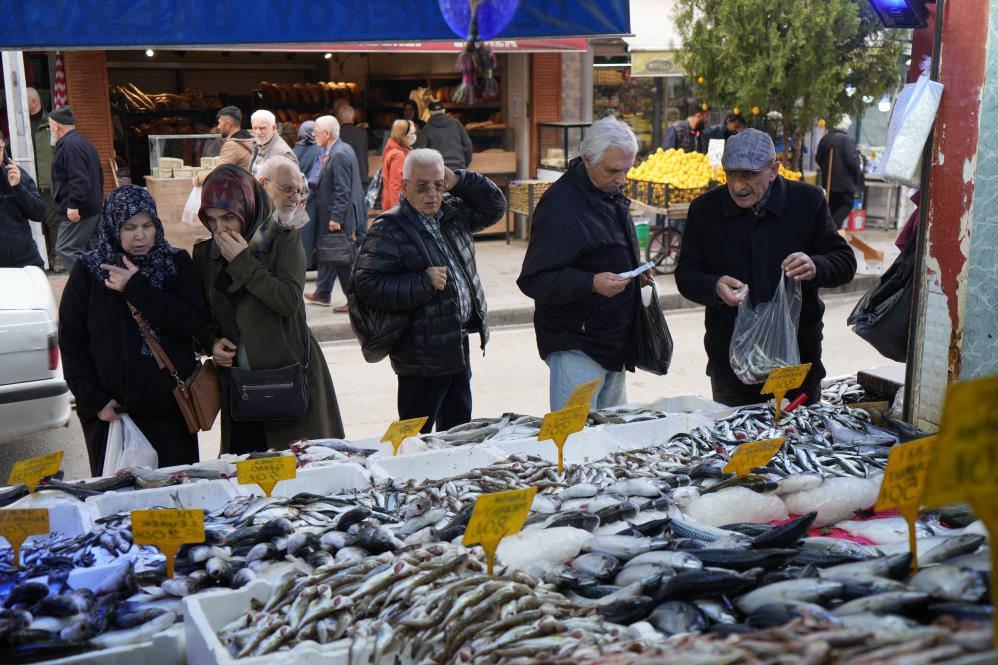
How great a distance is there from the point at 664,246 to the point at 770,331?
762 cm

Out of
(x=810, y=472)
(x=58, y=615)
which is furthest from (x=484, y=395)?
(x=58, y=615)

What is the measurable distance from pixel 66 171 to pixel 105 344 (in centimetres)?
602

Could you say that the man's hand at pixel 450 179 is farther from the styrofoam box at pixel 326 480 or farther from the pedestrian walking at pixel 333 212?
the pedestrian walking at pixel 333 212

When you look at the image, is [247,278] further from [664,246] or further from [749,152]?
[664,246]

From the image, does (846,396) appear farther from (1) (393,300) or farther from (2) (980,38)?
(1) (393,300)

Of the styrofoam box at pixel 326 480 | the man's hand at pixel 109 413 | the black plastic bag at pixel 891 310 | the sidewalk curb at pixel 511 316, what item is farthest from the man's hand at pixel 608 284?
the sidewalk curb at pixel 511 316

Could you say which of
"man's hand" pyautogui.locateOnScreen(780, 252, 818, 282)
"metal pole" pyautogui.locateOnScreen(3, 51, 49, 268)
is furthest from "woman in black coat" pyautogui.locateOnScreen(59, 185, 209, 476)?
"metal pole" pyautogui.locateOnScreen(3, 51, 49, 268)

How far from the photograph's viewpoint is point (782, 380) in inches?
173

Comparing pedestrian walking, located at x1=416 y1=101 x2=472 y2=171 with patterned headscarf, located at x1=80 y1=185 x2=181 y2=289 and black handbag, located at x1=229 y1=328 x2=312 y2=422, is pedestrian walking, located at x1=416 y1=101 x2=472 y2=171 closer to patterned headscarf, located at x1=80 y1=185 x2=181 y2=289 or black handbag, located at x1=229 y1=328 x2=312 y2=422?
black handbag, located at x1=229 y1=328 x2=312 y2=422

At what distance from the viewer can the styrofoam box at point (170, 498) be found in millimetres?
3775

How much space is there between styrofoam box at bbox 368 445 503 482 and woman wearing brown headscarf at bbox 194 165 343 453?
2.75ft

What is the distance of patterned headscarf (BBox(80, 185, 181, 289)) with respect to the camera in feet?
14.2

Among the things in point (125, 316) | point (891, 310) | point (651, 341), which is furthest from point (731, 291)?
point (125, 316)

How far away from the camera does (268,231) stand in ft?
15.1
